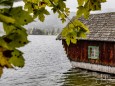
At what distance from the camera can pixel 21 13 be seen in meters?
1.20

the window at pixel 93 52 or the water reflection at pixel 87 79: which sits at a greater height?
the window at pixel 93 52

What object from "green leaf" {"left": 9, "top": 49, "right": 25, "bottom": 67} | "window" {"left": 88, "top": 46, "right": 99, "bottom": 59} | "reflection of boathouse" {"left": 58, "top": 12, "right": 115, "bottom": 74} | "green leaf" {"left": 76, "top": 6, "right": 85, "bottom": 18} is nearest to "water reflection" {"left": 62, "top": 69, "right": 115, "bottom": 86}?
"reflection of boathouse" {"left": 58, "top": 12, "right": 115, "bottom": 74}

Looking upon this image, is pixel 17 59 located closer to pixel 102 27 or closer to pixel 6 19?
pixel 6 19

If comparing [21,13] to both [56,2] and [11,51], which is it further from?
[56,2]

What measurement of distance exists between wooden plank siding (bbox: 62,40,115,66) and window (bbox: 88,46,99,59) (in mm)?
260

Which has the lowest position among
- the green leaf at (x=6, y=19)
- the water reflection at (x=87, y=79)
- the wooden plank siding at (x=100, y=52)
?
the water reflection at (x=87, y=79)

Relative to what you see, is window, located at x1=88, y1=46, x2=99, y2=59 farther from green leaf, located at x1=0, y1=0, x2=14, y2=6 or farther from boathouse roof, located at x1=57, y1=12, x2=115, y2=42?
green leaf, located at x1=0, y1=0, x2=14, y2=6

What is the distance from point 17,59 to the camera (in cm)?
117

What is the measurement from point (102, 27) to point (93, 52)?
7.53ft

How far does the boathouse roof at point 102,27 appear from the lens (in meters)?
21.2

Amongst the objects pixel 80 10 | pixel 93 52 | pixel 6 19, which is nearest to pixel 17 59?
pixel 6 19

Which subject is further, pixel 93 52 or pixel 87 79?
pixel 93 52

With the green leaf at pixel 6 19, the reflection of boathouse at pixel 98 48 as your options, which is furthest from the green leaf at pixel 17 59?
the reflection of boathouse at pixel 98 48

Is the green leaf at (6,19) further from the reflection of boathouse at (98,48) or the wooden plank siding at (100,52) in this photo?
the wooden plank siding at (100,52)
